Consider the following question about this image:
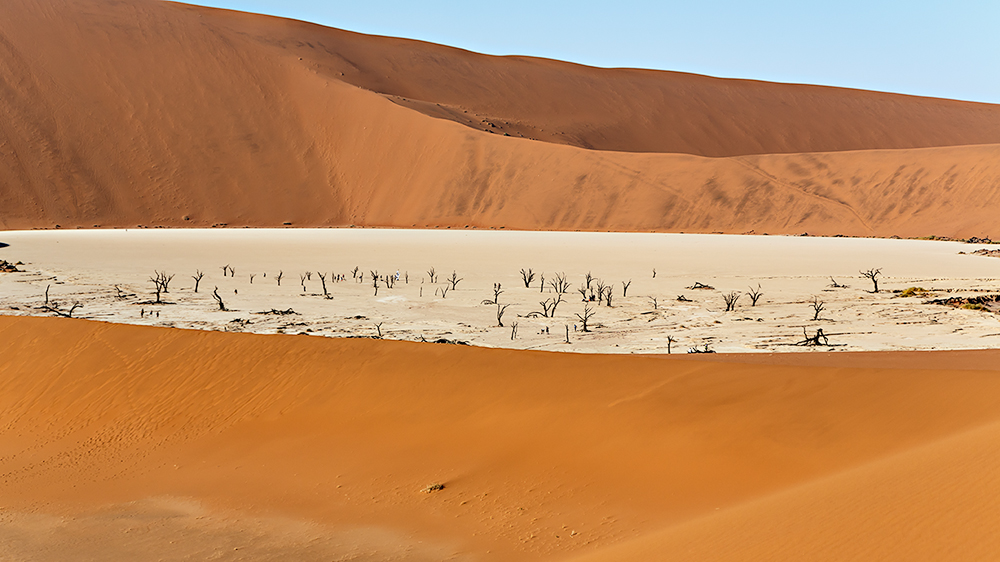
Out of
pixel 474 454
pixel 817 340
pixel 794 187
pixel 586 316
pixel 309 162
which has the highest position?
pixel 309 162

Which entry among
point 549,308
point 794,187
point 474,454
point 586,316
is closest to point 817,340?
point 586,316

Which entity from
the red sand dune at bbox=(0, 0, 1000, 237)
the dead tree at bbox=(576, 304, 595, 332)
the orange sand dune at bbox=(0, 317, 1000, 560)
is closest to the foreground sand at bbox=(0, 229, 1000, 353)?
the dead tree at bbox=(576, 304, 595, 332)

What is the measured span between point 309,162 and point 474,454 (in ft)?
188

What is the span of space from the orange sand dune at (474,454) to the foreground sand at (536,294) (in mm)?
3117

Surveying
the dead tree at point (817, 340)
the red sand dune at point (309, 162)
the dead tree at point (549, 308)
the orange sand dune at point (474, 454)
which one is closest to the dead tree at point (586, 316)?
the dead tree at point (549, 308)

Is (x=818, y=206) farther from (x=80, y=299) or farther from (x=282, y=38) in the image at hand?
(x=282, y=38)

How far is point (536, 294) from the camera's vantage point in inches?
655

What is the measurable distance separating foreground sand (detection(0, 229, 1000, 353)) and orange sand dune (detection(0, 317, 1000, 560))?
3.12m

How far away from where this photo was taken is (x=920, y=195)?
167 ft

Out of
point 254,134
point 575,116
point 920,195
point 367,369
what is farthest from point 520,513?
point 575,116

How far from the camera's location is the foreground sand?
11414 millimetres

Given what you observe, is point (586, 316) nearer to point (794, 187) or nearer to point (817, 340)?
point (817, 340)

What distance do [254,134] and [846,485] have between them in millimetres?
62208

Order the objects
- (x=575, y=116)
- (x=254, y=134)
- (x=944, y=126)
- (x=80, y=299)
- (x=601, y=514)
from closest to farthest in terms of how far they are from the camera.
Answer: (x=601, y=514) < (x=80, y=299) < (x=254, y=134) < (x=575, y=116) < (x=944, y=126)
